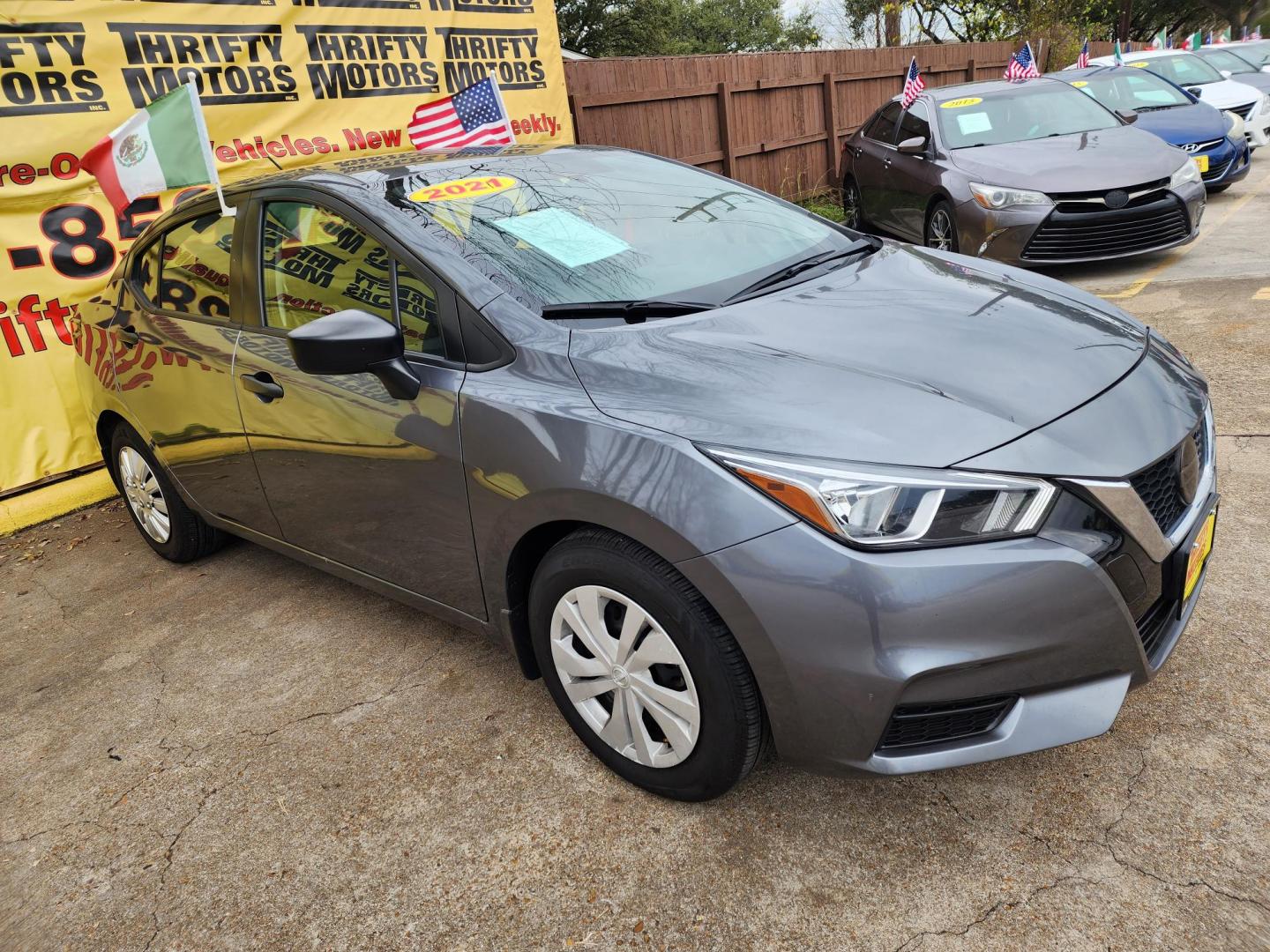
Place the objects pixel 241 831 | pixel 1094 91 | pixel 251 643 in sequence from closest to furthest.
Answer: pixel 241 831
pixel 251 643
pixel 1094 91

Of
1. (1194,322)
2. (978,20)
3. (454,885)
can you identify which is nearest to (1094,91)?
(1194,322)

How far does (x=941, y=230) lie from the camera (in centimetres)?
740

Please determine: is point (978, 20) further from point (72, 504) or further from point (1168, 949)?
point (1168, 949)

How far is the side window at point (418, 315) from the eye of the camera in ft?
8.32

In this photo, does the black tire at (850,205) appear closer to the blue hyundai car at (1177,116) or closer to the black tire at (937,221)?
the black tire at (937,221)

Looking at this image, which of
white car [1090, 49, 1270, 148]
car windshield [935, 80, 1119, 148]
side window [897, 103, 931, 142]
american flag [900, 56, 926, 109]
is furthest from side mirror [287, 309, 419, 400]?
white car [1090, 49, 1270, 148]

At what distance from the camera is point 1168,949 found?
1.80 metres

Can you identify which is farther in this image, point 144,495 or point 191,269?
point 144,495

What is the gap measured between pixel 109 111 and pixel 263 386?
305 cm

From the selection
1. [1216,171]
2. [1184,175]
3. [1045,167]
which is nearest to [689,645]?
[1045,167]

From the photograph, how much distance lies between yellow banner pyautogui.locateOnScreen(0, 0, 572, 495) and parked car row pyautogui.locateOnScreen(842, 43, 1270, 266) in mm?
4037

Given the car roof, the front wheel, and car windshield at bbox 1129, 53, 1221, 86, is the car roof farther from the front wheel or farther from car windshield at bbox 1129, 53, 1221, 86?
car windshield at bbox 1129, 53, 1221, 86

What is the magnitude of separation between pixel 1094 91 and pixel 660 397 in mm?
9727

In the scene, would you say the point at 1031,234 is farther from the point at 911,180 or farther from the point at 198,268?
the point at 198,268
